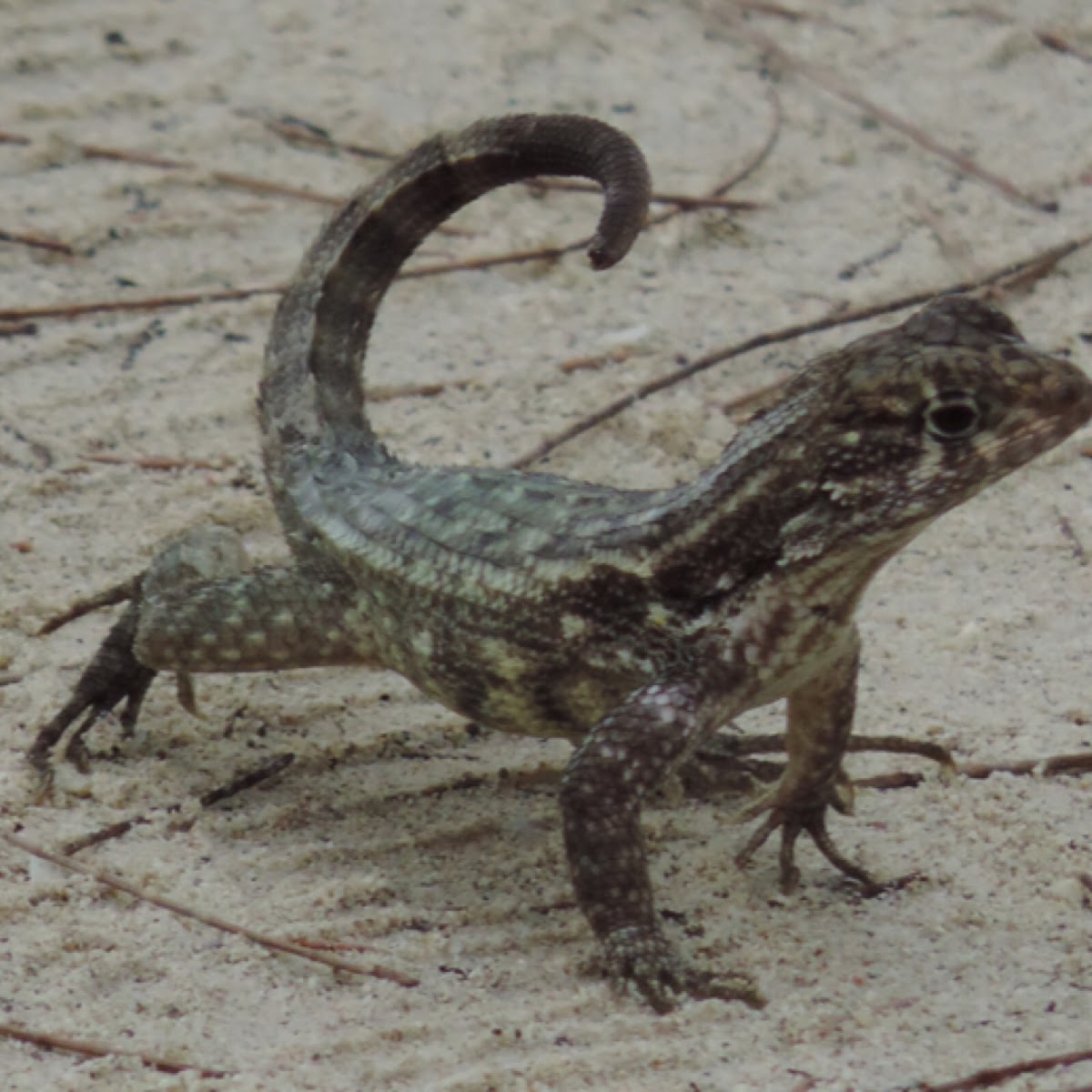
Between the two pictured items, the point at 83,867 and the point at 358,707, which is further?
the point at 358,707

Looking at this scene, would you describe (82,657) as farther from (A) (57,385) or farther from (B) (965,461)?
(B) (965,461)

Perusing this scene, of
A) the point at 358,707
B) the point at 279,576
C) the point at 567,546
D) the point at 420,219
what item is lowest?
the point at 358,707

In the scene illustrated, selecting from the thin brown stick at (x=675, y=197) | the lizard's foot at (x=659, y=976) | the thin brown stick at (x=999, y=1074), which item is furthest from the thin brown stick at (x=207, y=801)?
the thin brown stick at (x=675, y=197)

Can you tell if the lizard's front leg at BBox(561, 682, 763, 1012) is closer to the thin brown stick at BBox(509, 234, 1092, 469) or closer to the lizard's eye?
the lizard's eye

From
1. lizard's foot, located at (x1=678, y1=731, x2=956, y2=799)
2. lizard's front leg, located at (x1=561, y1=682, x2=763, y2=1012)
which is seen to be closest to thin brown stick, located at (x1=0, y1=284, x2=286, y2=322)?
lizard's foot, located at (x1=678, y1=731, x2=956, y2=799)

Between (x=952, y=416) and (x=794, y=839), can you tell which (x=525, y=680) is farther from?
(x=952, y=416)

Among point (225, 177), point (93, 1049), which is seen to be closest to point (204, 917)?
point (93, 1049)

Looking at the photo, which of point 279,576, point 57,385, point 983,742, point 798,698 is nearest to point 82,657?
point 279,576
